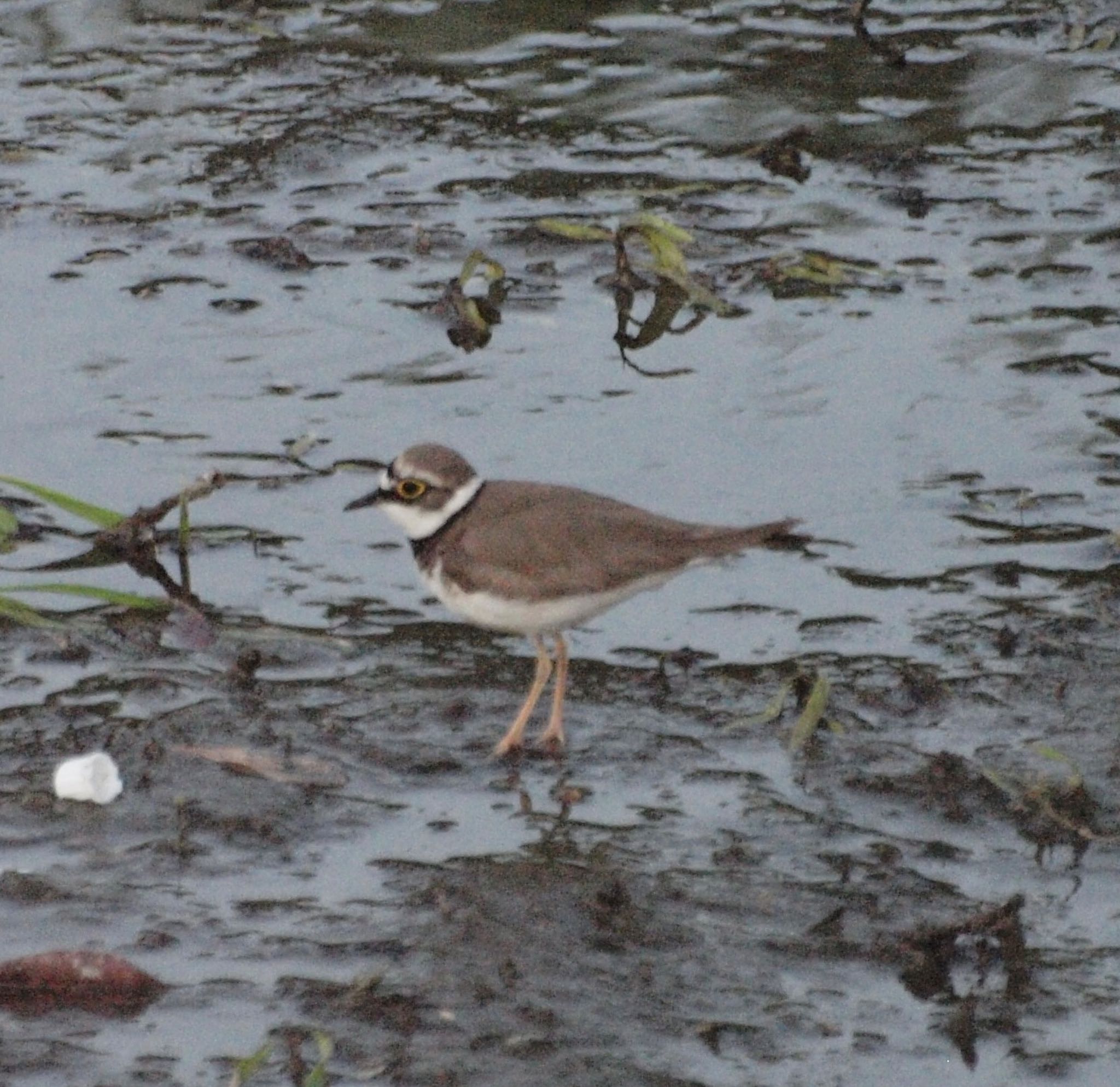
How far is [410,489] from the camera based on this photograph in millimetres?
6801

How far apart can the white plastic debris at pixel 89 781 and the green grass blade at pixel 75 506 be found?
1.27 metres

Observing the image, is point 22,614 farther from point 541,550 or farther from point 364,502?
point 541,550

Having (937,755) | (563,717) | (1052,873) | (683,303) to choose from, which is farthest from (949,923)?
(683,303)

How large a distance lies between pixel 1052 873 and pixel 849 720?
3.06ft

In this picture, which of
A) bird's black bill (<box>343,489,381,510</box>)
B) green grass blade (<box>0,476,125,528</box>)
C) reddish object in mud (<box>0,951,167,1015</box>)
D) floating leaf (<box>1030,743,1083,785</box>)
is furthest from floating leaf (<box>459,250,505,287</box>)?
reddish object in mud (<box>0,951,167,1015</box>)

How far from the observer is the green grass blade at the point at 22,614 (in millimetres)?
7023

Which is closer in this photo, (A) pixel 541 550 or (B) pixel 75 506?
(A) pixel 541 550

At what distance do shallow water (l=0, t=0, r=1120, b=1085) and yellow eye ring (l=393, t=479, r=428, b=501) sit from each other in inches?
21.7

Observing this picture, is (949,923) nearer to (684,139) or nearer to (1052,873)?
(1052,873)

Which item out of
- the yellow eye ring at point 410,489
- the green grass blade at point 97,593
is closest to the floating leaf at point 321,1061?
the yellow eye ring at point 410,489

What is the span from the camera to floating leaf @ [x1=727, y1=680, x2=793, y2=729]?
6.53m

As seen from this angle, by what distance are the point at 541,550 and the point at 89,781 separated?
140cm

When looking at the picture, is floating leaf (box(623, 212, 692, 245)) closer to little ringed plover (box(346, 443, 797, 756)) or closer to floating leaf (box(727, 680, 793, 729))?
little ringed plover (box(346, 443, 797, 756))

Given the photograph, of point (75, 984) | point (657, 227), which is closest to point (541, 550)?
point (75, 984)
